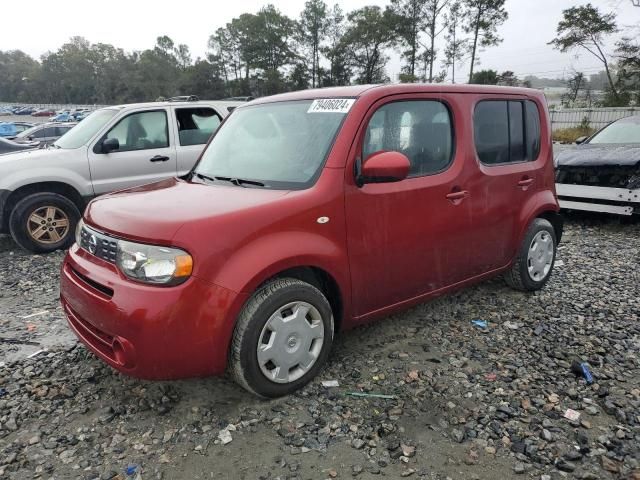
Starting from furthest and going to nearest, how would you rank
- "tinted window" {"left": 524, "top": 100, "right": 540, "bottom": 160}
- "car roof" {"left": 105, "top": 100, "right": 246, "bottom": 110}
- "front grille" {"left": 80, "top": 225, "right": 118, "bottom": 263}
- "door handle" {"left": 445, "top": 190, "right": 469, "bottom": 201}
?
"car roof" {"left": 105, "top": 100, "right": 246, "bottom": 110}
"tinted window" {"left": 524, "top": 100, "right": 540, "bottom": 160}
"door handle" {"left": 445, "top": 190, "right": 469, "bottom": 201}
"front grille" {"left": 80, "top": 225, "right": 118, "bottom": 263}

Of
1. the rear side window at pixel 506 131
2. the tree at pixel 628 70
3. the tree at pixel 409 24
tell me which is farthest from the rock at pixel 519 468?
the tree at pixel 409 24

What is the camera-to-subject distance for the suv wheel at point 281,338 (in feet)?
8.48

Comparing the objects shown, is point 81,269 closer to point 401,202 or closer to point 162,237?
point 162,237

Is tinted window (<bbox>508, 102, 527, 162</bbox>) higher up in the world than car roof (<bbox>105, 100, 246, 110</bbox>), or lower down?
lower down

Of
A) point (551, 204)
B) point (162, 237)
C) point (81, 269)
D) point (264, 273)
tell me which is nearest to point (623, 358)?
point (551, 204)

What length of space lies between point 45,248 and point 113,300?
14.6 feet

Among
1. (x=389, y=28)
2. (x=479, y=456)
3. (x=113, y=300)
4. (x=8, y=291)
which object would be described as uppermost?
(x=389, y=28)

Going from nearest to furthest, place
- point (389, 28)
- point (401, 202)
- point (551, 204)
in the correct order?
point (401, 202) < point (551, 204) < point (389, 28)

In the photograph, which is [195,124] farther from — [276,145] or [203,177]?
[276,145]

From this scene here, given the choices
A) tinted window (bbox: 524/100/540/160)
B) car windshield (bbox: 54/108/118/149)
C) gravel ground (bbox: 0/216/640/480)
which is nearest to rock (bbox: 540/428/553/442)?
gravel ground (bbox: 0/216/640/480)

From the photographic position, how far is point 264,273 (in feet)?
8.45

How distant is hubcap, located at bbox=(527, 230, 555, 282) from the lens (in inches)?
171

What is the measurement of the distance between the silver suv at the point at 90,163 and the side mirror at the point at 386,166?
4.58 metres

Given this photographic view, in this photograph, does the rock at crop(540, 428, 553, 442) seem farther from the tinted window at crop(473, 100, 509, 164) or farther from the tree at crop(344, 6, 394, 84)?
the tree at crop(344, 6, 394, 84)
